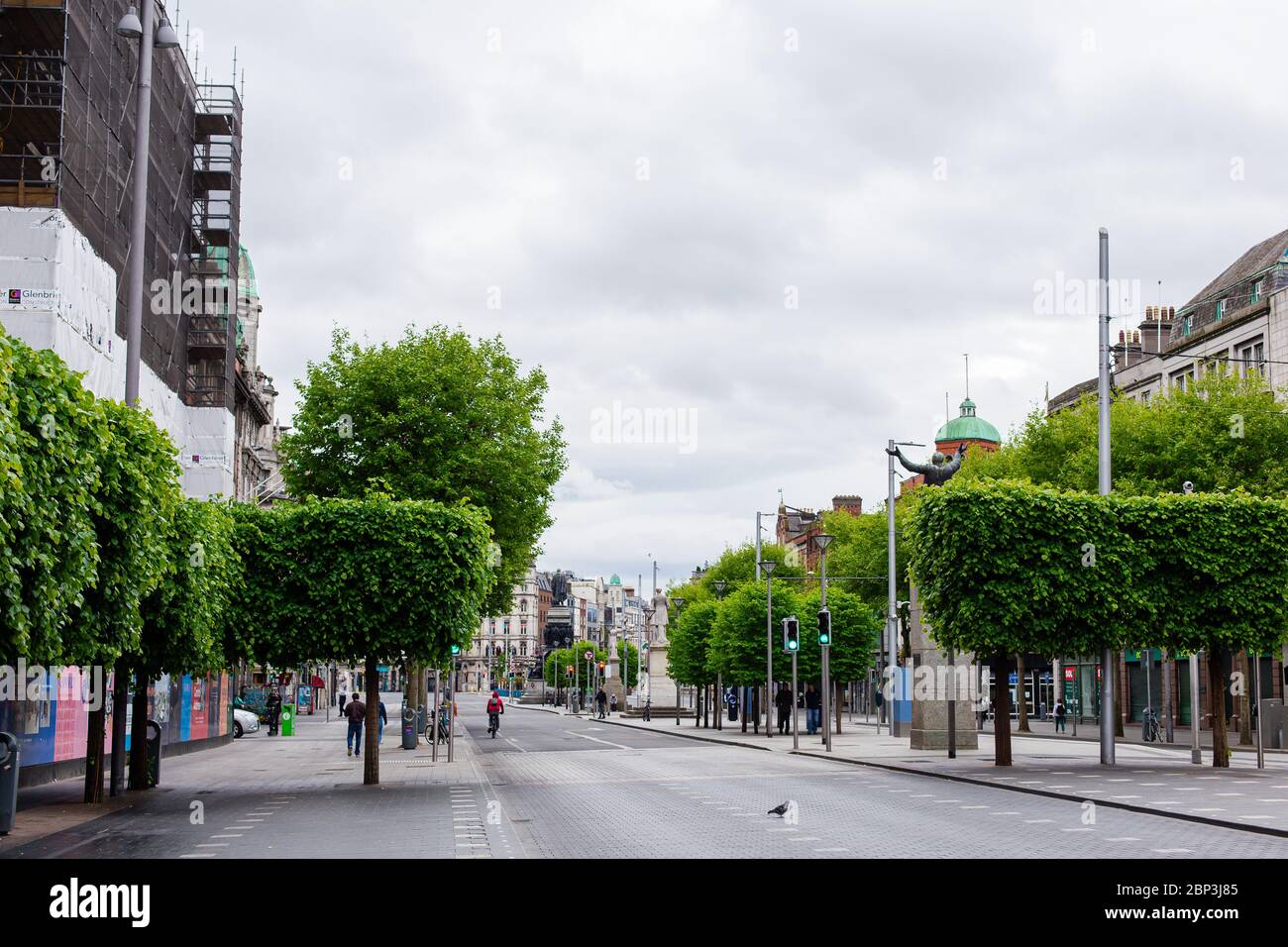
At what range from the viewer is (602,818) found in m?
19.3

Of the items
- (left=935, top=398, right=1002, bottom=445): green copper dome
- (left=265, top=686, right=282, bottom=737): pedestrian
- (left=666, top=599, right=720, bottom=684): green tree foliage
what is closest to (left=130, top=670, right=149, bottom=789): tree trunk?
(left=265, top=686, right=282, bottom=737): pedestrian

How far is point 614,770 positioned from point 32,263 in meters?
16.4

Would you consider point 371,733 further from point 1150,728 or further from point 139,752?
point 1150,728

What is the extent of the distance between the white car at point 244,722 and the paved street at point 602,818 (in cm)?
2339

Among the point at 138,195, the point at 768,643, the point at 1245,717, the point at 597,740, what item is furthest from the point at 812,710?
the point at 138,195

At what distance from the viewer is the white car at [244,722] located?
56.5 meters

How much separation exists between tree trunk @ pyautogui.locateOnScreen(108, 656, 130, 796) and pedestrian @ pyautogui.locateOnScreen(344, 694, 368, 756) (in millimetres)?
13938

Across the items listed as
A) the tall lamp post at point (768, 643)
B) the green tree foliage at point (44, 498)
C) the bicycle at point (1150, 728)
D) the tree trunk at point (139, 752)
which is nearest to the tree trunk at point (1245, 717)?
the bicycle at point (1150, 728)

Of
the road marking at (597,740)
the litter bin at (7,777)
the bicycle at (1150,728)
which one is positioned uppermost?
the litter bin at (7,777)

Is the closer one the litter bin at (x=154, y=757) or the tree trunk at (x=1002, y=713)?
the litter bin at (x=154, y=757)

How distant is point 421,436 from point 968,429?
7915 centimetres

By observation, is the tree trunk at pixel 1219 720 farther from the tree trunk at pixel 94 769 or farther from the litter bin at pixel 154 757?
the tree trunk at pixel 94 769

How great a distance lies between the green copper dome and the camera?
119m
